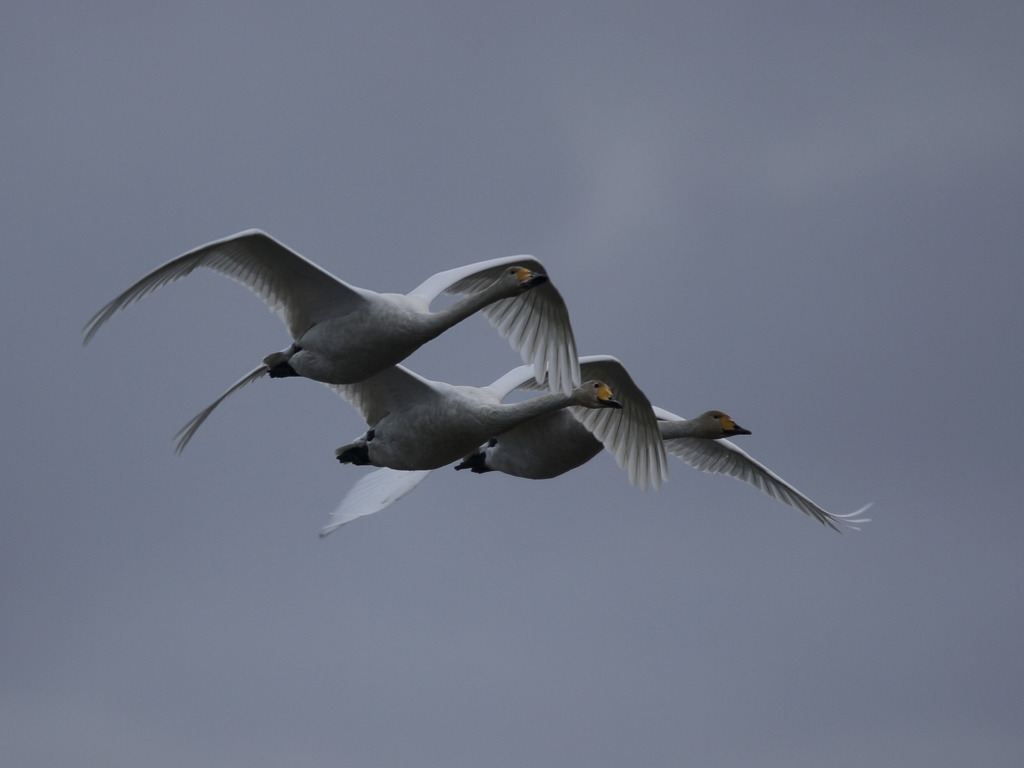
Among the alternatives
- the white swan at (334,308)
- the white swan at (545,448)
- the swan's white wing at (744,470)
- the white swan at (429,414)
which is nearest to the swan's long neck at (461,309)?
the white swan at (334,308)

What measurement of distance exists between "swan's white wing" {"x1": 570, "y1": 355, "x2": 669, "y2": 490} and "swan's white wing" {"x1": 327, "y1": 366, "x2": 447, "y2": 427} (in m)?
2.32

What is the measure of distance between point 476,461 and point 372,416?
7.31 feet

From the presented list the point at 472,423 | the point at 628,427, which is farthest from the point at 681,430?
the point at 472,423

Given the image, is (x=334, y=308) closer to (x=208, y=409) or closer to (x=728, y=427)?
(x=208, y=409)

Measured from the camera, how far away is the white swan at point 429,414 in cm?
1991

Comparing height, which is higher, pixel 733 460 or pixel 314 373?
pixel 733 460

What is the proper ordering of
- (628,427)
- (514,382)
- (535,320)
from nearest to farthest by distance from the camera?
(535,320) → (628,427) → (514,382)

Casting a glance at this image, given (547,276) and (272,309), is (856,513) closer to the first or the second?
(547,276)

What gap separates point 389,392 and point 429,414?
695mm

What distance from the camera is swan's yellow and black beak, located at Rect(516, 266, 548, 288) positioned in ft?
→ 63.1

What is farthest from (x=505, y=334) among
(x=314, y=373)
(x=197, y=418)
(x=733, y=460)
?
(x=733, y=460)

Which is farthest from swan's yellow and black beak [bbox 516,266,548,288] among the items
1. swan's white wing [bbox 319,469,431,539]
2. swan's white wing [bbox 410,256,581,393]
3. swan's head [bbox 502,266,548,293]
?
swan's white wing [bbox 319,469,431,539]

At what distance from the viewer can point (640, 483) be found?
849 inches

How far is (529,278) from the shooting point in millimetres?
19312
